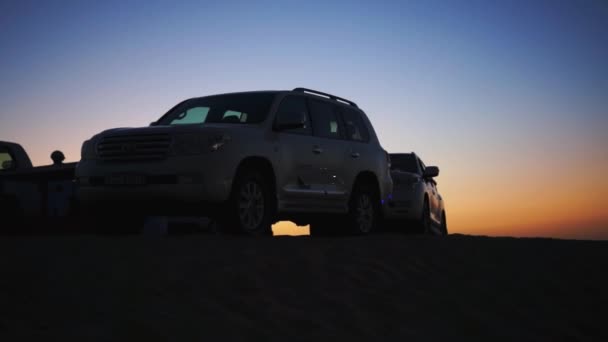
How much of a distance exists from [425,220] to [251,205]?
24.6 feet

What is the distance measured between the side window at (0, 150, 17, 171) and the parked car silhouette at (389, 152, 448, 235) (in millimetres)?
6493

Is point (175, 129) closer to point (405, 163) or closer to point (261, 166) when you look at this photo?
point (261, 166)

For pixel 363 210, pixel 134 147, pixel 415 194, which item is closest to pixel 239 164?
pixel 134 147

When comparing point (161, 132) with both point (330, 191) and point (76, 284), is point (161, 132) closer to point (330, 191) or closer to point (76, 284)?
point (330, 191)

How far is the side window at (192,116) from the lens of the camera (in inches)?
441

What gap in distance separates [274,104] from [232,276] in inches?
174

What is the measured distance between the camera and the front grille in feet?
31.4

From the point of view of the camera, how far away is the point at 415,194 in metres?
16.0

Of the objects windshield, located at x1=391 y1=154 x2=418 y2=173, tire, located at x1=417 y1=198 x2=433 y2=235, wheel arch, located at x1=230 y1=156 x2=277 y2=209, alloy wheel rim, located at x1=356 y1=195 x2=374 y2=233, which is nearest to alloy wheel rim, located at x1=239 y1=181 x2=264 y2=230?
wheel arch, located at x1=230 y1=156 x2=277 y2=209

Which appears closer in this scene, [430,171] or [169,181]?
[169,181]

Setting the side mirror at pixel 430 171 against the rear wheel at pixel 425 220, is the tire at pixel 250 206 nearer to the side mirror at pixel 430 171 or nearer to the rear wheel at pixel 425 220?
the rear wheel at pixel 425 220

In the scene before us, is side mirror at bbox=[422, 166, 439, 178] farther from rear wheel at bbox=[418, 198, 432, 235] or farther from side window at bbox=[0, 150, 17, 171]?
side window at bbox=[0, 150, 17, 171]

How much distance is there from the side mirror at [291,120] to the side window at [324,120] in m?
1.12

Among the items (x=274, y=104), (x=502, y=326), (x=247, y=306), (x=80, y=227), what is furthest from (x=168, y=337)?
(x=80, y=227)
